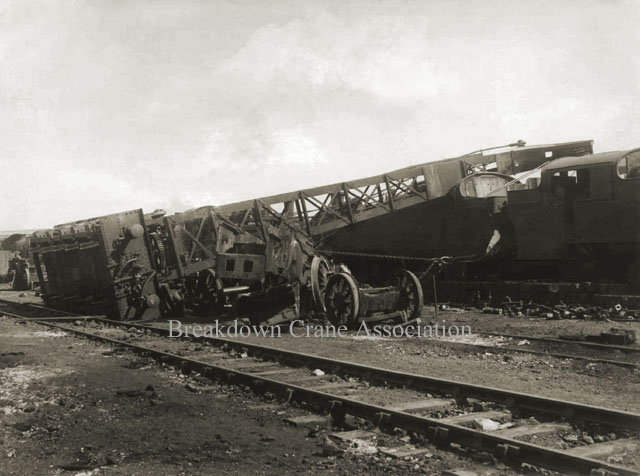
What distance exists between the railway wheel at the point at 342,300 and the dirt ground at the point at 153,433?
396 centimetres

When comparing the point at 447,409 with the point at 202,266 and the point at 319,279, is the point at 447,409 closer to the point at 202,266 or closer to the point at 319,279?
the point at 319,279

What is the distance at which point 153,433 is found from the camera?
18.4 feet

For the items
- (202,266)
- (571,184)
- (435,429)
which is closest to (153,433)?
(435,429)

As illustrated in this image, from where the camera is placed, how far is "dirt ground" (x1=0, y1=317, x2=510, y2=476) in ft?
15.4

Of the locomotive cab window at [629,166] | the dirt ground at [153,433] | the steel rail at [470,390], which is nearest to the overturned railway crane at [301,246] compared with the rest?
the locomotive cab window at [629,166]

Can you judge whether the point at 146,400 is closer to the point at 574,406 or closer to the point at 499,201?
the point at 574,406

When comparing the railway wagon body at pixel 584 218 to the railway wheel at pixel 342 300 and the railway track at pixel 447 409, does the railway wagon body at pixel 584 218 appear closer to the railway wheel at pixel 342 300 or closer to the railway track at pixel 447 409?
the railway wheel at pixel 342 300

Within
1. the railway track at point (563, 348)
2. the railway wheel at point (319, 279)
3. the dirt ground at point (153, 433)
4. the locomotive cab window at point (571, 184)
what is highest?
the locomotive cab window at point (571, 184)

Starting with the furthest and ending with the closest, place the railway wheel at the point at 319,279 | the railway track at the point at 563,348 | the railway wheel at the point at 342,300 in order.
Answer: the railway wheel at the point at 319,279 < the railway wheel at the point at 342,300 < the railway track at the point at 563,348

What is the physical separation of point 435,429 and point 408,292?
24.7 ft

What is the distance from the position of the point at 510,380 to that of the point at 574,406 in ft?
6.30

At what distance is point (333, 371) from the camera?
315 inches

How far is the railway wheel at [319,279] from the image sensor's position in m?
12.7

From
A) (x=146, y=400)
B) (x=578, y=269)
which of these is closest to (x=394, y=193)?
(x=578, y=269)
